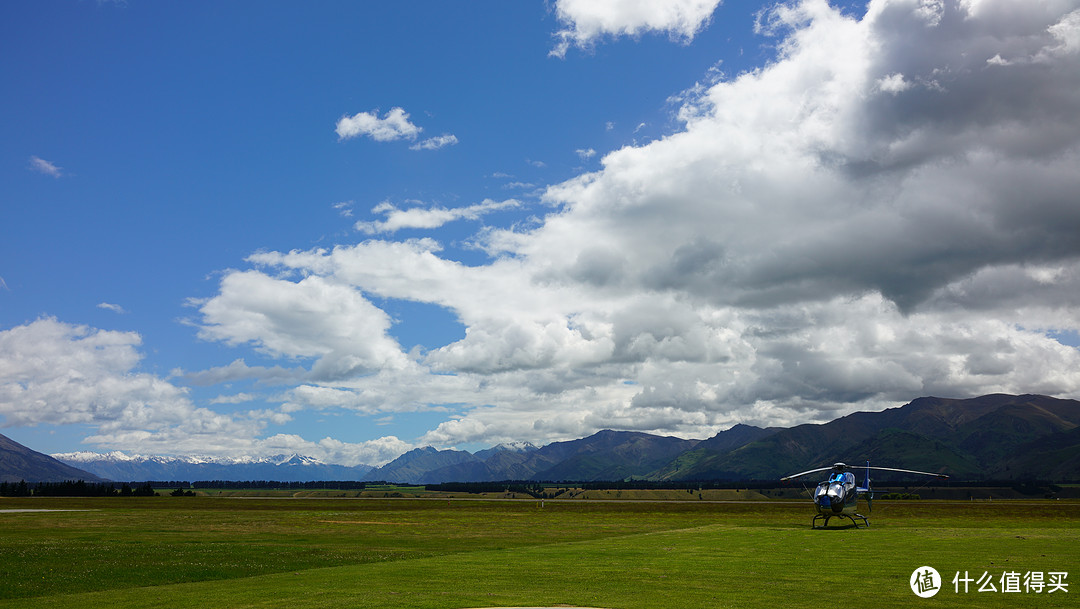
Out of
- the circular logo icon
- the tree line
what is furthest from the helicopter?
the tree line

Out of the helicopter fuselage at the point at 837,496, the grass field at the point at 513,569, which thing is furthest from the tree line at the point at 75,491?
the helicopter fuselage at the point at 837,496

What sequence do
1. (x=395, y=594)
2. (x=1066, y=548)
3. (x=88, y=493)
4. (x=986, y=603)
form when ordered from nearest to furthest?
(x=986, y=603), (x=395, y=594), (x=1066, y=548), (x=88, y=493)

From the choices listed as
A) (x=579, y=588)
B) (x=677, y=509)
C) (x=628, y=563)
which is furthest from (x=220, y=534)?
(x=677, y=509)

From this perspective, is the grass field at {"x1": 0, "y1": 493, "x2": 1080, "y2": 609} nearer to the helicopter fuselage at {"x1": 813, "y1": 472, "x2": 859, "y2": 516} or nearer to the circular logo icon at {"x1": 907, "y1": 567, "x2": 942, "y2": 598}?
the circular logo icon at {"x1": 907, "y1": 567, "x2": 942, "y2": 598}

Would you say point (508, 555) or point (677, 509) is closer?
point (508, 555)

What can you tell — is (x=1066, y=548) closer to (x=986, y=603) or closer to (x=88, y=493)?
(x=986, y=603)

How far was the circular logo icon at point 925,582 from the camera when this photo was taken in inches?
844

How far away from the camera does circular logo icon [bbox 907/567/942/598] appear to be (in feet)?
70.4

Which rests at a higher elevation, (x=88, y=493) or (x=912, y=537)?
(x=912, y=537)

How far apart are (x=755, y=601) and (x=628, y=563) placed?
41.9 ft

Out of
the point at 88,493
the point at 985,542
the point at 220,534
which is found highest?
the point at 985,542

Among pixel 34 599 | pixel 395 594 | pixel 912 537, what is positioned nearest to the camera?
pixel 395 594

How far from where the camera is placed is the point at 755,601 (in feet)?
65.3

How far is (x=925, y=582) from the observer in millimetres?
23109
